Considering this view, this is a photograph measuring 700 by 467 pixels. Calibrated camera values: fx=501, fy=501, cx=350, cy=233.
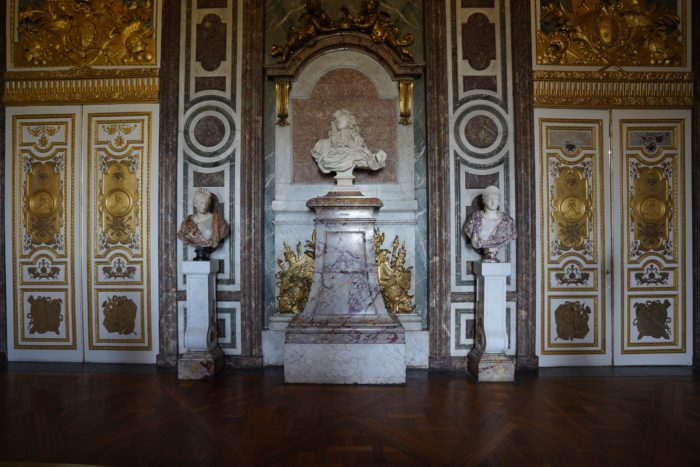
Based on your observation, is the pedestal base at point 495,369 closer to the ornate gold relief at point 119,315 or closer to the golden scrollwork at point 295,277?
the golden scrollwork at point 295,277

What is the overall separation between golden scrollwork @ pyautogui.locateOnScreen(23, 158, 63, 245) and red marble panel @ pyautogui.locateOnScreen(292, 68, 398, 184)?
2.40 m

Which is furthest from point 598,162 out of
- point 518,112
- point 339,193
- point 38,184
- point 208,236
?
point 38,184

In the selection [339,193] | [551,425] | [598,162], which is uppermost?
[598,162]

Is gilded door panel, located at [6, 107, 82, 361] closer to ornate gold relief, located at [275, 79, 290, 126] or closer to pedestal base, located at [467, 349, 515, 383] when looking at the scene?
ornate gold relief, located at [275, 79, 290, 126]

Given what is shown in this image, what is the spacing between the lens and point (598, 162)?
485cm

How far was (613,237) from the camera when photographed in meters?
4.84

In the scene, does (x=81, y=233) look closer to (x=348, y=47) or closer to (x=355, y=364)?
(x=355, y=364)

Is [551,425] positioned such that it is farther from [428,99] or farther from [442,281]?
[428,99]

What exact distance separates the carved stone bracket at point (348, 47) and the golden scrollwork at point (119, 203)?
161cm

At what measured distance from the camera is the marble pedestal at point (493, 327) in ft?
14.0

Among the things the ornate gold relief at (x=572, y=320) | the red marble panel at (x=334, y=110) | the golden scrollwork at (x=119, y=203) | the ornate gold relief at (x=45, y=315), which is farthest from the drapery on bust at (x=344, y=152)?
the ornate gold relief at (x=45, y=315)

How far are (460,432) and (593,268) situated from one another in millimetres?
2569

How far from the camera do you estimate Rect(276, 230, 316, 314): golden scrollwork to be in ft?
15.9

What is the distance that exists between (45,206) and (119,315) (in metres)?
1.33
